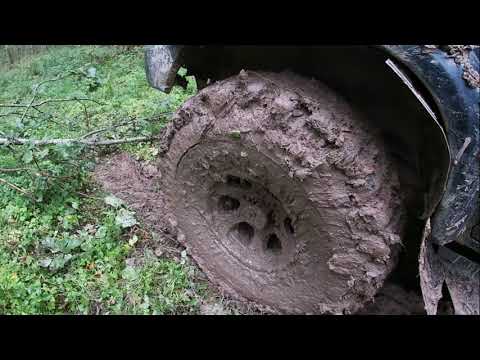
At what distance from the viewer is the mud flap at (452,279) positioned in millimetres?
1610

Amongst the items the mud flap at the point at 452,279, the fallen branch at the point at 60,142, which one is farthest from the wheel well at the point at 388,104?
the fallen branch at the point at 60,142

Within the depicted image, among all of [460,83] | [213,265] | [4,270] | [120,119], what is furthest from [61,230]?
[460,83]

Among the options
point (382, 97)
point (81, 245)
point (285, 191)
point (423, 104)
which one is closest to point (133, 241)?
point (81, 245)

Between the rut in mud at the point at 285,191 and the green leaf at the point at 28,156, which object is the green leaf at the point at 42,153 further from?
the rut in mud at the point at 285,191

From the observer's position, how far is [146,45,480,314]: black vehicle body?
1.32 m

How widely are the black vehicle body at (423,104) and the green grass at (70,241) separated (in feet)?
3.11

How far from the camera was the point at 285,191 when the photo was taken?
5.64ft

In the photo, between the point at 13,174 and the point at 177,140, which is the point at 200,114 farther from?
the point at 13,174

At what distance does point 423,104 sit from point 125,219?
70.2 inches

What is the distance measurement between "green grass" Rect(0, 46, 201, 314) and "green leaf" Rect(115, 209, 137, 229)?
0.05 feet

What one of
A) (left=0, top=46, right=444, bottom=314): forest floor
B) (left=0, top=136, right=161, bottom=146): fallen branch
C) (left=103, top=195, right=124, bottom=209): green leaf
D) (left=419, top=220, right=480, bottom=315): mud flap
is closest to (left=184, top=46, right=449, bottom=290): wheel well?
(left=419, top=220, right=480, bottom=315): mud flap

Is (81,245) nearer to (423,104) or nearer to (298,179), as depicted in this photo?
(298,179)

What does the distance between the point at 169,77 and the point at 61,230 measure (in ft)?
3.64

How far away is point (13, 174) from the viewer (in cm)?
285
